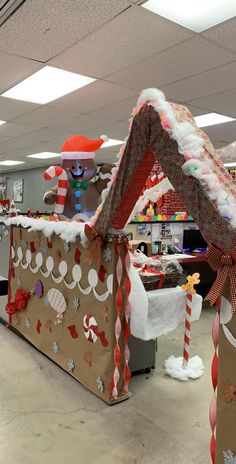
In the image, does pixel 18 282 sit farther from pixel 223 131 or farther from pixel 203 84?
pixel 223 131

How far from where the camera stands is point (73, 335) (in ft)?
8.87

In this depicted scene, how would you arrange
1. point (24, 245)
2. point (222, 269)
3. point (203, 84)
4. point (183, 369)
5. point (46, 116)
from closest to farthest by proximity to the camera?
point (222, 269) < point (183, 369) < point (24, 245) < point (203, 84) < point (46, 116)

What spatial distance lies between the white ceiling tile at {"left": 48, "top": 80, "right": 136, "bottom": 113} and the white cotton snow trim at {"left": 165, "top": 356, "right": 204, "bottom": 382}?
275 centimetres

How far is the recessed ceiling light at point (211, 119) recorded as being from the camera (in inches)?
204

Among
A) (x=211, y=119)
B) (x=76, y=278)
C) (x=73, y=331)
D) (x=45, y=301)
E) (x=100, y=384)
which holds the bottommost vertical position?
(x=100, y=384)

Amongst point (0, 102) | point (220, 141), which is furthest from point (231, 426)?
point (220, 141)

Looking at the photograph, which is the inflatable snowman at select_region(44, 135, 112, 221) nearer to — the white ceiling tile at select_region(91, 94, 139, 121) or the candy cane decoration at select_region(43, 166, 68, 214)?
the candy cane decoration at select_region(43, 166, 68, 214)

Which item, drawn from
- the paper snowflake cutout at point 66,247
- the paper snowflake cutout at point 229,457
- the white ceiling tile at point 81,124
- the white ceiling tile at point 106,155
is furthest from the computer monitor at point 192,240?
the white ceiling tile at point 106,155

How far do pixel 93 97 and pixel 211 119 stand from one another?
1.92 metres

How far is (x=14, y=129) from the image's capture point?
20.8ft

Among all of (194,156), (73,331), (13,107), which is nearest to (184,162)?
(194,156)

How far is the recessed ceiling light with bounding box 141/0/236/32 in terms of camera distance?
239cm

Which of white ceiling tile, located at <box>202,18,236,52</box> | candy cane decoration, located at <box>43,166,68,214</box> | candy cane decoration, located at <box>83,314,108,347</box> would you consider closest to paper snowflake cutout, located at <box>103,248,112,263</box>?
candy cane decoration, located at <box>83,314,108,347</box>

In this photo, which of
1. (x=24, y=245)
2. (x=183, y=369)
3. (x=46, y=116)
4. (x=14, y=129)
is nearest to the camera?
(x=183, y=369)
